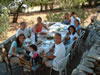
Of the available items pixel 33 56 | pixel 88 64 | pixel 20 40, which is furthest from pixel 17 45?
pixel 88 64

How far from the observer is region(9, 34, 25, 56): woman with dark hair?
3.78 m

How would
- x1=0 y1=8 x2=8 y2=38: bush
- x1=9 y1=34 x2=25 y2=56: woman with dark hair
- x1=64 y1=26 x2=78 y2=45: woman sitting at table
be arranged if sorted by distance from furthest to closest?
x1=0 y1=8 x2=8 y2=38: bush < x1=64 y1=26 x2=78 y2=45: woman sitting at table < x1=9 y1=34 x2=25 y2=56: woman with dark hair

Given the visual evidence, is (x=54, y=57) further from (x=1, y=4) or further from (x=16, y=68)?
(x=1, y=4)

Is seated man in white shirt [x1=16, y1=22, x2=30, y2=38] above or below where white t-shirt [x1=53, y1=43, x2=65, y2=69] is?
above

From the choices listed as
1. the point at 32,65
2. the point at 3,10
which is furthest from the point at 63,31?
the point at 3,10

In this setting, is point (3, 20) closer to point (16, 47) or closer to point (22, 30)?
point (22, 30)

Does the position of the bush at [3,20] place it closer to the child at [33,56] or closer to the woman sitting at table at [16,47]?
the woman sitting at table at [16,47]

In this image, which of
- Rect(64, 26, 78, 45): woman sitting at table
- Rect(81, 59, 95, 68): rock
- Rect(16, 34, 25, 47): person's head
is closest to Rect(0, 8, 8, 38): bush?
Rect(16, 34, 25, 47): person's head

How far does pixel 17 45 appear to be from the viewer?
3902 millimetres

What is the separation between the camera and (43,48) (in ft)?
12.3

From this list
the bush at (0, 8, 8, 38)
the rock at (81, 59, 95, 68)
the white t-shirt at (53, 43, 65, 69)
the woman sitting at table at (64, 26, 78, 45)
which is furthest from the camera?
the bush at (0, 8, 8, 38)

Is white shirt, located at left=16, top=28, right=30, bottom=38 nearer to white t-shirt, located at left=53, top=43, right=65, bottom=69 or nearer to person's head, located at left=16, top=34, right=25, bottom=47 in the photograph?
person's head, located at left=16, top=34, right=25, bottom=47

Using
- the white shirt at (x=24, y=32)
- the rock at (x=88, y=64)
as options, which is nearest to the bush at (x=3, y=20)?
the white shirt at (x=24, y=32)

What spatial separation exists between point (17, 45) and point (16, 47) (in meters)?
0.06
